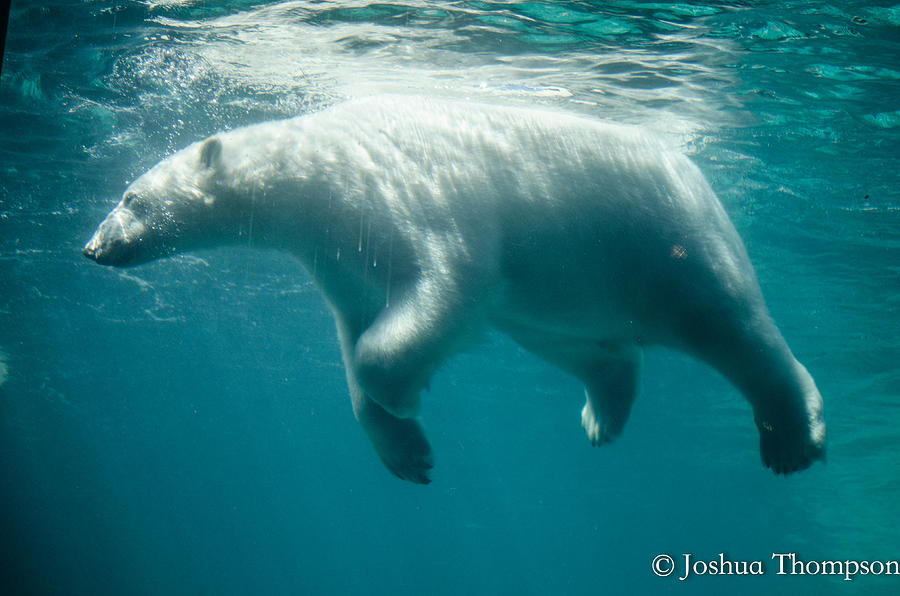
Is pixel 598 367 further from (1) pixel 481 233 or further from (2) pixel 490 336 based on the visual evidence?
(2) pixel 490 336

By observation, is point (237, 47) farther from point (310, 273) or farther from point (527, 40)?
point (310, 273)

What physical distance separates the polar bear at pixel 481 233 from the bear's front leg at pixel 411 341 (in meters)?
0.02

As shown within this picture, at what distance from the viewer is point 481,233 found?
9.66ft

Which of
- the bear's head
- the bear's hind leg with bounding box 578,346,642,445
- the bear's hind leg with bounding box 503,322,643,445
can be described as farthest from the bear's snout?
the bear's hind leg with bounding box 578,346,642,445

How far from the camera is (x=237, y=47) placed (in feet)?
21.6

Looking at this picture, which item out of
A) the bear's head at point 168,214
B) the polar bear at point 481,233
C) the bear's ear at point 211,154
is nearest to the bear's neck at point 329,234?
the polar bear at point 481,233

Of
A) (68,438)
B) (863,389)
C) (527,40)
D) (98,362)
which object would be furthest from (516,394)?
(68,438)

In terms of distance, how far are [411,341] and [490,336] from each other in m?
15.7

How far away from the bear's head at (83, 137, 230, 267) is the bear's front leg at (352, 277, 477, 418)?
3.75 ft

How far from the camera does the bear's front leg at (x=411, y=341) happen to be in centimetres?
266

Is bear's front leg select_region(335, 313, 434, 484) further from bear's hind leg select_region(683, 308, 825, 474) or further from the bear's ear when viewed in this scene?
bear's hind leg select_region(683, 308, 825, 474)

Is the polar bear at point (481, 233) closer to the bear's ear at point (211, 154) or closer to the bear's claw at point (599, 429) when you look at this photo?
the bear's ear at point (211, 154)

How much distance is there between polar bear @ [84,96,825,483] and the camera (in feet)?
9.70

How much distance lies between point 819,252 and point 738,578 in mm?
67632
